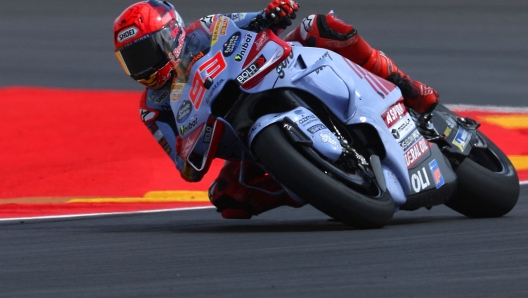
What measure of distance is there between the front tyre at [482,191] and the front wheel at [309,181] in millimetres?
1039

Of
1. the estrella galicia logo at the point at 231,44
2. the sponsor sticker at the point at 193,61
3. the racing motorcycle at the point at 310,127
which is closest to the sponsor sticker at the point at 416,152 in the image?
the racing motorcycle at the point at 310,127

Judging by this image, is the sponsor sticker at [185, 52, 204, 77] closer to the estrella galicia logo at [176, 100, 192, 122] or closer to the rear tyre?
Answer: the estrella galicia logo at [176, 100, 192, 122]

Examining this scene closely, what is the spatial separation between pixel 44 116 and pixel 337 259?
6.10 meters

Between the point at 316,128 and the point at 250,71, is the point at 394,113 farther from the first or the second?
the point at 250,71

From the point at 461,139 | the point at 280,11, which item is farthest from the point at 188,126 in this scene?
the point at 461,139

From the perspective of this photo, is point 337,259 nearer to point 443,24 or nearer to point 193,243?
point 193,243

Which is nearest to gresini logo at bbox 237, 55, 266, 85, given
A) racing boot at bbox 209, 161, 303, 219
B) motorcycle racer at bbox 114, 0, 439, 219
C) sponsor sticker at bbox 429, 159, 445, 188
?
motorcycle racer at bbox 114, 0, 439, 219

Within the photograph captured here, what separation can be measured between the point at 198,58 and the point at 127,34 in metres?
0.37

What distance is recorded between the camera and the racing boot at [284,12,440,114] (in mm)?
5273

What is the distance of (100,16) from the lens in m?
15.5

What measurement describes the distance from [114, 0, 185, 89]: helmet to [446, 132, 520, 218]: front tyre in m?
1.70

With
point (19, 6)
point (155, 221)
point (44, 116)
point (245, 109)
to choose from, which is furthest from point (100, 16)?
point (245, 109)

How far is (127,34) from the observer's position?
4895 mm

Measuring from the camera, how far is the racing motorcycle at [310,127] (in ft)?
14.8
